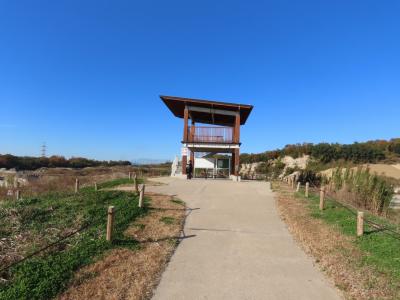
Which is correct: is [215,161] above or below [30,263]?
above

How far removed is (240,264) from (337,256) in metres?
2.25

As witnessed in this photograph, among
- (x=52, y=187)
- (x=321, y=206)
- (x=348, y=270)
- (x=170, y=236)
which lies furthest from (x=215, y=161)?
(x=348, y=270)

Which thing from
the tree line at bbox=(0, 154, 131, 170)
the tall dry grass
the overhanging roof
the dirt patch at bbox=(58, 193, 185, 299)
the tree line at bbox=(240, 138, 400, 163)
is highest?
the overhanging roof

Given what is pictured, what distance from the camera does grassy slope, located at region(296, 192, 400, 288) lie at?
6.12 m

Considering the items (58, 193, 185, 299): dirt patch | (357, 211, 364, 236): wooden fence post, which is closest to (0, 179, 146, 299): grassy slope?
(58, 193, 185, 299): dirt patch

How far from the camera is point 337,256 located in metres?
6.82

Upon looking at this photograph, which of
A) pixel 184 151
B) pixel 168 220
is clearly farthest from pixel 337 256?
pixel 184 151

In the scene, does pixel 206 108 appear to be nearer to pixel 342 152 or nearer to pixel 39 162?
pixel 342 152

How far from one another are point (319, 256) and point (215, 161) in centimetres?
2139

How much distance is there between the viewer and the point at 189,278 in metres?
5.67

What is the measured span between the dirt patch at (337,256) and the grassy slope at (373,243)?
8.2 inches

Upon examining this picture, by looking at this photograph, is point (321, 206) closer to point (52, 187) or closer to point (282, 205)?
point (282, 205)

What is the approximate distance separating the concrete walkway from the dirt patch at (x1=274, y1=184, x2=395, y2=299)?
0.26 metres

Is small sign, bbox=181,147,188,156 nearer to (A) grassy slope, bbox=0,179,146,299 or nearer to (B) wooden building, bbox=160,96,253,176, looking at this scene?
(B) wooden building, bbox=160,96,253,176
